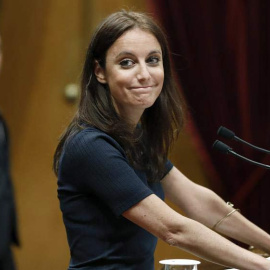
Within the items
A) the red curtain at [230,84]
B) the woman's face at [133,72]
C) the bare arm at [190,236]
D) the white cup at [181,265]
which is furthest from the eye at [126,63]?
the red curtain at [230,84]

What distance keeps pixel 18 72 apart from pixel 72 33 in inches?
15.1

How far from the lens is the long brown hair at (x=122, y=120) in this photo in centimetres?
233

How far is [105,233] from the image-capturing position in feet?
7.39

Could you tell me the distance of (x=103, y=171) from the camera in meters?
2.17

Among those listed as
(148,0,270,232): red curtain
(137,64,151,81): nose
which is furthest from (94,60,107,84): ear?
(148,0,270,232): red curtain

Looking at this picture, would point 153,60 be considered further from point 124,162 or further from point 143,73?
point 124,162

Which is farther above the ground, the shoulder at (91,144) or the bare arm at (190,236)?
the shoulder at (91,144)

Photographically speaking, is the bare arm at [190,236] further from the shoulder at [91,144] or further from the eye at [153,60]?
the eye at [153,60]

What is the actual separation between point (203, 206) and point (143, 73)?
673 millimetres

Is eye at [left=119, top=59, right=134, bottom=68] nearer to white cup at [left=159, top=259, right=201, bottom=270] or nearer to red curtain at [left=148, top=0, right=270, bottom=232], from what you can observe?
white cup at [left=159, top=259, right=201, bottom=270]

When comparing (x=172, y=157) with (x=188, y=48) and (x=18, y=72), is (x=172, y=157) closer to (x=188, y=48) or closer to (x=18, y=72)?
(x=188, y=48)

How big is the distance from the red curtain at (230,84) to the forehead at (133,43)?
6.21ft

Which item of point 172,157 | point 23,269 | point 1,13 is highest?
point 1,13

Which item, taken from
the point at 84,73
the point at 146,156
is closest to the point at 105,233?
the point at 146,156
